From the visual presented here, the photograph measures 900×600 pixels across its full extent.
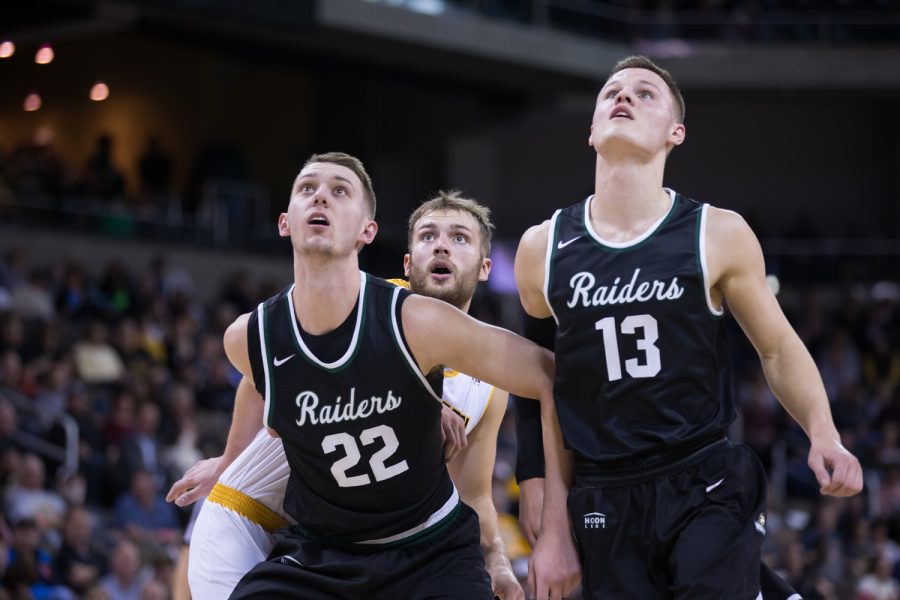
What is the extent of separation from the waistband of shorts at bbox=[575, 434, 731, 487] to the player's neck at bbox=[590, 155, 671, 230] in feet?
2.63

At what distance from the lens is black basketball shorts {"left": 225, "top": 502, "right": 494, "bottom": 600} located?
4.88 metres

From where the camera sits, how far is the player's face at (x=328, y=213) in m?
4.98

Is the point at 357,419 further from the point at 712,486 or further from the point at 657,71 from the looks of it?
the point at 657,71

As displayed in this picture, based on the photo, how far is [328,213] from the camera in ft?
16.4

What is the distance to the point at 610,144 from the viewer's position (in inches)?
189

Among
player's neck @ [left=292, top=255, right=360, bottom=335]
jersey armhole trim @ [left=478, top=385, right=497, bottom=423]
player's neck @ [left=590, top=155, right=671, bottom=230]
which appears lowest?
jersey armhole trim @ [left=478, top=385, right=497, bottom=423]

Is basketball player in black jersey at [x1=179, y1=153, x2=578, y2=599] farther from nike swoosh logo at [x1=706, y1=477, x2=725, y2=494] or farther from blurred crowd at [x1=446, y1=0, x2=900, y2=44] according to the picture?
blurred crowd at [x1=446, y1=0, x2=900, y2=44]

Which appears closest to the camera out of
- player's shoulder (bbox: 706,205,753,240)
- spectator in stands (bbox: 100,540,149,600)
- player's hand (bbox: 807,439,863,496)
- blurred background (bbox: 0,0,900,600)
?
player's hand (bbox: 807,439,863,496)

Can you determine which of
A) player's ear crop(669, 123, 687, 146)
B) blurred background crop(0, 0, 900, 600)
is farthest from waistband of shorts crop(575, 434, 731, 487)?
blurred background crop(0, 0, 900, 600)

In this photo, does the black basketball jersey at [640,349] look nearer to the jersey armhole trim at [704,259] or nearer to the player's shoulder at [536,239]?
the jersey armhole trim at [704,259]

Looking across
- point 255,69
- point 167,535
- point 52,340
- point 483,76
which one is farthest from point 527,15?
point 167,535

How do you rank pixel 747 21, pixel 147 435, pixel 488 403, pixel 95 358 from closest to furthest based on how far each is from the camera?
pixel 488 403
pixel 147 435
pixel 95 358
pixel 747 21

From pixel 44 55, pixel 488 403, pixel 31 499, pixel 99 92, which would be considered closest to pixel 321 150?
pixel 99 92

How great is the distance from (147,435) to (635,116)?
849 centimetres
